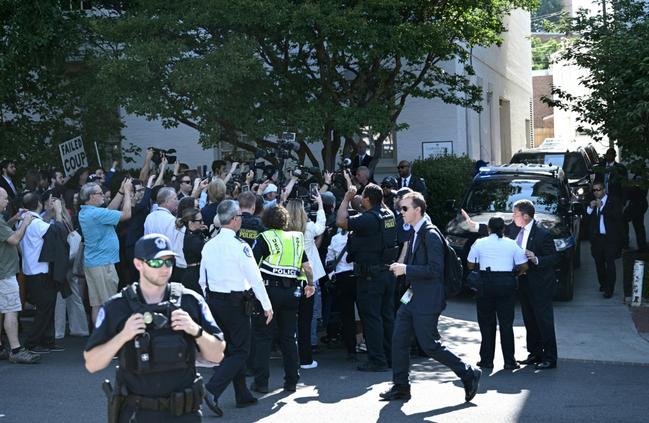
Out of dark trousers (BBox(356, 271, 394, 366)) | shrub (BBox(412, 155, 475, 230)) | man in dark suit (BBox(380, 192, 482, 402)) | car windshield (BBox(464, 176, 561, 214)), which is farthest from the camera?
shrub (BBox(412, 155, 475, 230))

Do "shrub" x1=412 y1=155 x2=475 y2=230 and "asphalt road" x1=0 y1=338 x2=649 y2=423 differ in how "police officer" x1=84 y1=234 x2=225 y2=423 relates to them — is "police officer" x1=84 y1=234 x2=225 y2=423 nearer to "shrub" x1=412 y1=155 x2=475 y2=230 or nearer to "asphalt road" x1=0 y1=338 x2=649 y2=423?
"asphalt road" x1=0 y1=338 x2=649 y2=423

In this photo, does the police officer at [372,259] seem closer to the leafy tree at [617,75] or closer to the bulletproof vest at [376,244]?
the bulletproof vest at [376,244]

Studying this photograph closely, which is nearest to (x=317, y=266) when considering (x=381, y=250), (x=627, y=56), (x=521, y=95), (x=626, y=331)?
(x=381, y=250)

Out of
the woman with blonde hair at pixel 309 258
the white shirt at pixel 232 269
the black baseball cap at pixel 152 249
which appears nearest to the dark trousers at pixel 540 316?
the woman with blonde hair at pixel 309 258

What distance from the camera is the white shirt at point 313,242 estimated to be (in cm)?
1114

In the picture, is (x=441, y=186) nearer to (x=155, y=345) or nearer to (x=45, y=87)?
(x=45, y=87)

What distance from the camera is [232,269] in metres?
8.91

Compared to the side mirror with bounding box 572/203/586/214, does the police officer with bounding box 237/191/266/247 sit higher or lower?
higher

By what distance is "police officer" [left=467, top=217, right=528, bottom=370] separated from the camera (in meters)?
10.9

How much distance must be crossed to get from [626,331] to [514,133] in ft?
80.0

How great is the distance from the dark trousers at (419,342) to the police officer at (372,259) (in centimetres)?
128

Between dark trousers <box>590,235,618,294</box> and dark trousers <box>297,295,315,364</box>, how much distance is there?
248 inches

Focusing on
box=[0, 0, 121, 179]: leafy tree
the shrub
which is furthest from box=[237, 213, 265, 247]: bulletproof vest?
the shrub

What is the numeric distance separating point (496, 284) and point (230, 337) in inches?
132
